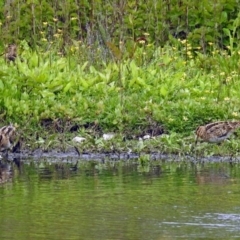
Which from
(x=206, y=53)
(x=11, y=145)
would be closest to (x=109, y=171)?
(x=11, y=145)

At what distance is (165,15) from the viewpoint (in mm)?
14133

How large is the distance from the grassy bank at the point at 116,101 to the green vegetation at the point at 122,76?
0.01 metres

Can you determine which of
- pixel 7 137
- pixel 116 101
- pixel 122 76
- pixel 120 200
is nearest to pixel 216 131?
pixel 116 101

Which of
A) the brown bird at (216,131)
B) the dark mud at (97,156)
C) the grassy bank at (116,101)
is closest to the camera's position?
the dark mud at (97,156)

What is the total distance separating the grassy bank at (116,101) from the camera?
10.7 metres

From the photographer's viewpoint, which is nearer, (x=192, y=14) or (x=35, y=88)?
(x=35, y=88)

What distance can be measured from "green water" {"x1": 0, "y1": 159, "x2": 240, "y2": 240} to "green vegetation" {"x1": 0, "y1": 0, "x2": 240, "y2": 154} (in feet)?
3.06

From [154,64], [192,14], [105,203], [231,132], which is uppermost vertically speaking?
[192,14]

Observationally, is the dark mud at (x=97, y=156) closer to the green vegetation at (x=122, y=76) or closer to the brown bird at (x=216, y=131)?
the green vegetation at (x=122, y=76)

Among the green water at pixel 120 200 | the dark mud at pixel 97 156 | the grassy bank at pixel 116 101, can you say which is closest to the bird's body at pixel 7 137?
the dark mud at pixel 97 156

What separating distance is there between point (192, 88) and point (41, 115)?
1883 mm

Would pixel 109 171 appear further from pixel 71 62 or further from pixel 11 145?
pixel 71 62

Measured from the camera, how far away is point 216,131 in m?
10.3

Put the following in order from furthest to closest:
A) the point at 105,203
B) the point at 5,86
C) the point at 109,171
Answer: the point at 5,86, the point at 109,171, the point at 105,203
